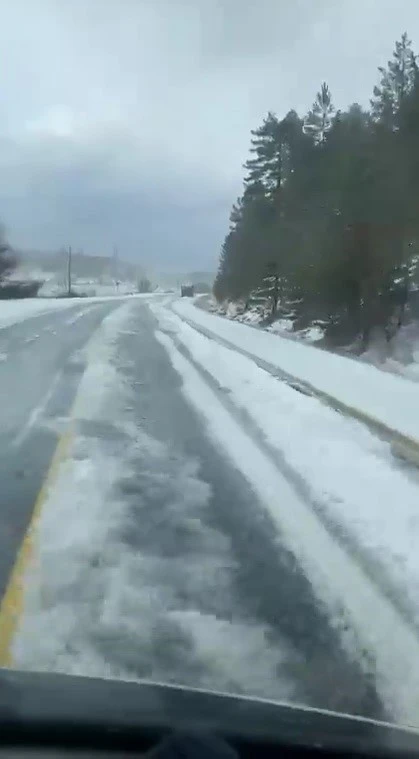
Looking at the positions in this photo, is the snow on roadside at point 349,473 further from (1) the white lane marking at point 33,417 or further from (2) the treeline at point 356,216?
(2) the treeline at point 356,216

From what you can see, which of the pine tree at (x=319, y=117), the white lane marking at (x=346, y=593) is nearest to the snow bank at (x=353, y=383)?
the white lane marking at (x=346, y=593)

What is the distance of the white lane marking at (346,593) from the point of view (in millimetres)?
4695

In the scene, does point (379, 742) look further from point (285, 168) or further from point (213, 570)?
point (285, 168)

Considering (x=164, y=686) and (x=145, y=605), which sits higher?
(x=164, y=686)

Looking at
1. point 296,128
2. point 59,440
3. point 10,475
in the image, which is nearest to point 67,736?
point 10,475

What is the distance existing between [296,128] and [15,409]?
51599 millimetres

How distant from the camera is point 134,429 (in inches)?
511

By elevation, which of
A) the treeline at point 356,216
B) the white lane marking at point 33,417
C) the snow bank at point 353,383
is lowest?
the snow bank at point 353,383

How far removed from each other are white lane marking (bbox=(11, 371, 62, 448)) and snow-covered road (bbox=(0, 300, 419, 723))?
17cm

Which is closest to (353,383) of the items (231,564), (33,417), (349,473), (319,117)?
(33,417)

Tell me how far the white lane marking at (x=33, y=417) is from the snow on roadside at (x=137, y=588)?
173 cm

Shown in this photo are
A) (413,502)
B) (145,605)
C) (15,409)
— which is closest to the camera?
(145,605)

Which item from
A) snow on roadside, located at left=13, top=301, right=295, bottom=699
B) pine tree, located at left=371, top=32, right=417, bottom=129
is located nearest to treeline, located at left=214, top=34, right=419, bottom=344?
pine tree, located at left=371, top=32, right=417, bottom=129

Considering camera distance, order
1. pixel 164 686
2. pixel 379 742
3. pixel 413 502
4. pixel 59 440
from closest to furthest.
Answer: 1. pixel 379 742
2. pixel 164 686
3. pixel 413 502
4. pixel 59 440
